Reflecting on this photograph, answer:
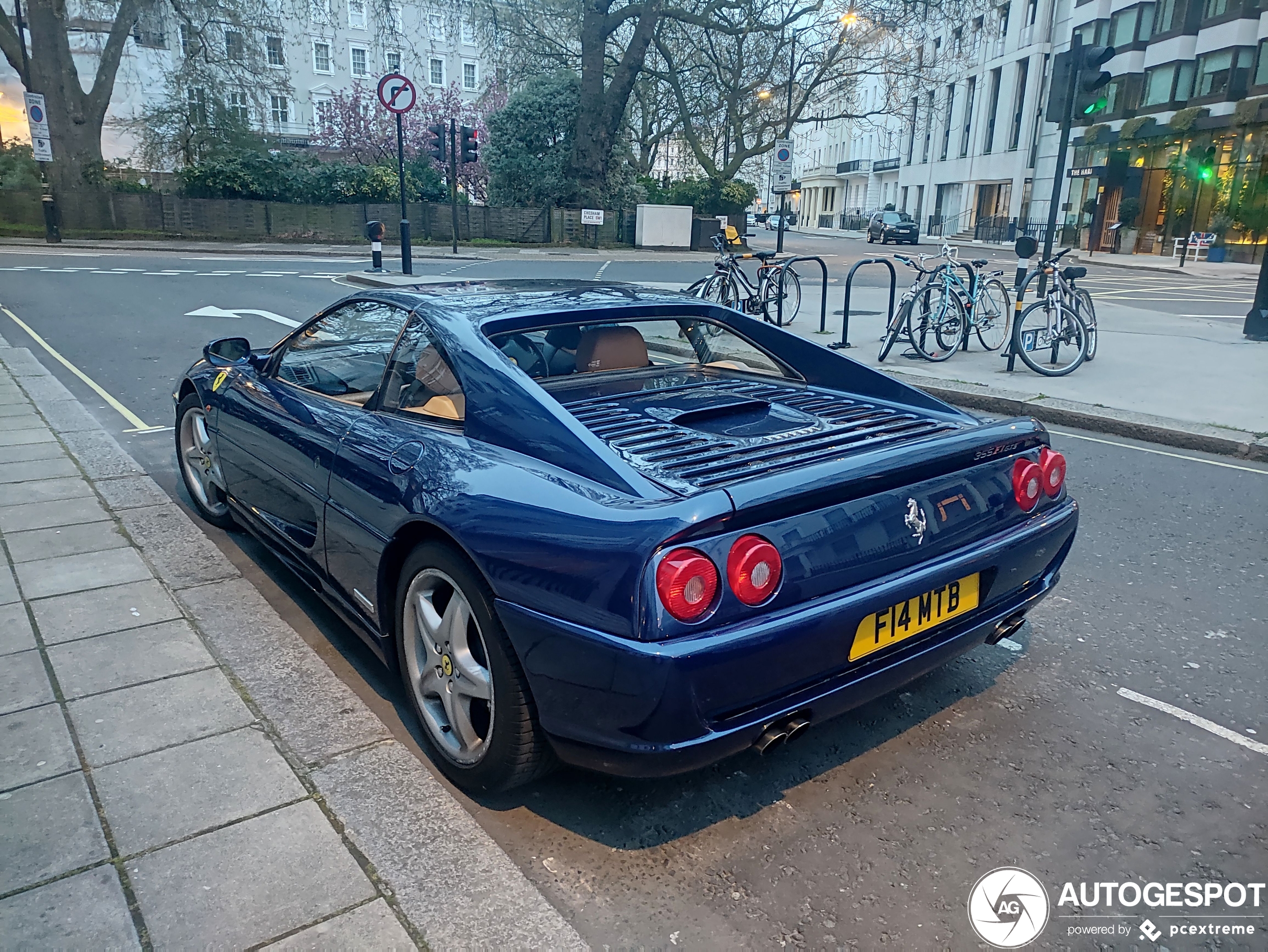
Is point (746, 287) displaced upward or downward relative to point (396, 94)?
downward

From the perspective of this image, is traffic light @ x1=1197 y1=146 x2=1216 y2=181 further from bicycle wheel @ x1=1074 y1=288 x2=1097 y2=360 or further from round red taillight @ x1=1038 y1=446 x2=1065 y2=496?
round red taillight @ x1=1038 y1=446 x2=1065 y2=496

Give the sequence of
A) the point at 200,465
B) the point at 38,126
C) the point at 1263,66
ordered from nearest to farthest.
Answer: the point at 200,465 < the point at 38,126 < the point at 1263,66

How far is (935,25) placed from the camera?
28.7 meters

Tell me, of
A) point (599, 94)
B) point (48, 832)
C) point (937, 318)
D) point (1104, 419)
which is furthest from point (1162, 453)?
point (599, 94)

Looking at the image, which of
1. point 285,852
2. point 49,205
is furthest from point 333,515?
point 49,205

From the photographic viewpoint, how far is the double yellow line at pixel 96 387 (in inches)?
267

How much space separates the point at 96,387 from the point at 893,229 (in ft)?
151

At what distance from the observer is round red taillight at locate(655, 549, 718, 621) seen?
2.07 metres

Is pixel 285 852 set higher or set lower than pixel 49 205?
lower

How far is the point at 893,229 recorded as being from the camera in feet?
159

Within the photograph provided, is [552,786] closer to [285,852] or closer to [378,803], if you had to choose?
[378,803]

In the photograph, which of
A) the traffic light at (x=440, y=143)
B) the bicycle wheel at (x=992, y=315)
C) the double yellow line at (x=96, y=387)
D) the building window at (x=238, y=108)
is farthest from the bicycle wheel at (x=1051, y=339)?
the building window at (x=238, y=108)

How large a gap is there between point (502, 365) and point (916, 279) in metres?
8.72

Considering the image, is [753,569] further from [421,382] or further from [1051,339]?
[1051,339]
